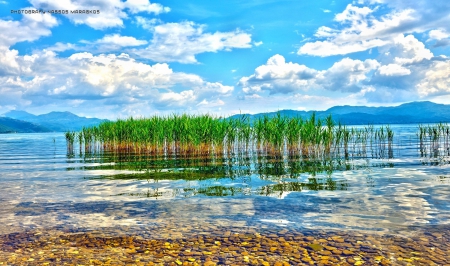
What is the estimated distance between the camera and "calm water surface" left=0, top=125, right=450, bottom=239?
30.3 ft

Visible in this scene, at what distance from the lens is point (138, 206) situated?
1153cm

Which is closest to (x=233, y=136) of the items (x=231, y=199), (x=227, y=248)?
(x=231, y=199)

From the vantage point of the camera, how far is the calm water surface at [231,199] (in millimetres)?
9250

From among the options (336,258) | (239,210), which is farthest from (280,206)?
(336,258)

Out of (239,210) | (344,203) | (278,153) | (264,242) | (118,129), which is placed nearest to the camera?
A: (264,242)

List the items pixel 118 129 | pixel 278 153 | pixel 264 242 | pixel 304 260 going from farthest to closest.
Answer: pixel 118 129
pixel 278 153
pixel 264 242
pixel 304 260

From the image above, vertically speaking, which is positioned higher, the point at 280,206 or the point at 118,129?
the point at 118,129

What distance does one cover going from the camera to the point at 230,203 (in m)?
11.5

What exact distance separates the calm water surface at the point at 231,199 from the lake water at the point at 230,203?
0.03m

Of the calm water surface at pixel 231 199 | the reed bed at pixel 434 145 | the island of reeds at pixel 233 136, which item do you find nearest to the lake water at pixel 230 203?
the calm water surface at pixel 231 199

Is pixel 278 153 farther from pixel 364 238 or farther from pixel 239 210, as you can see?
pixel 364 238

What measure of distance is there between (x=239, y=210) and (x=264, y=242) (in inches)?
116

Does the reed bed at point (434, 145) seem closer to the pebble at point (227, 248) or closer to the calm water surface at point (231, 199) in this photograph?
the calm water surface at point (231, 199)

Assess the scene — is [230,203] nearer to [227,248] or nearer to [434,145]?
[227,248]
